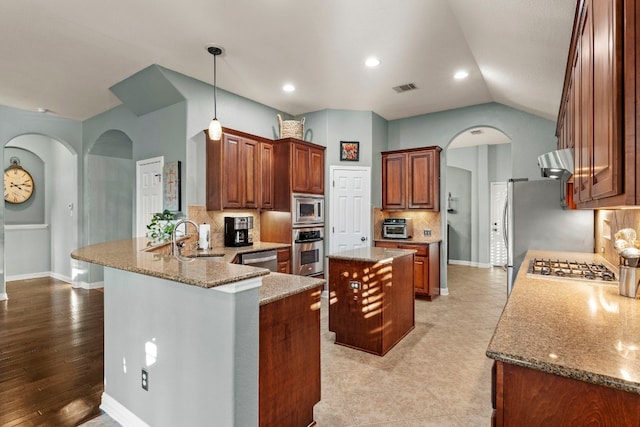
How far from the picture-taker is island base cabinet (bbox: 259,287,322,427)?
170 cm

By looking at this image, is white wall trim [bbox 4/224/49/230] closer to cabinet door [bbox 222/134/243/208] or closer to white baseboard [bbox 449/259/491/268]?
cabinet door [bbox 222/134/243/208]

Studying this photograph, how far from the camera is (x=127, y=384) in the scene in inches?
80.7

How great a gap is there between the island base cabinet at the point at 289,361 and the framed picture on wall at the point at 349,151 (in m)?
3.61

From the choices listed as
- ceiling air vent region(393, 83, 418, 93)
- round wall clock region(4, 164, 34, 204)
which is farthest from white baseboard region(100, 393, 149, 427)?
round wall clock region(4, 164, 34, 204)

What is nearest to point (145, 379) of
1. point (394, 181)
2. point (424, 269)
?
point (424, 269)

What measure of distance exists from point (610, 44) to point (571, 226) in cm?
323

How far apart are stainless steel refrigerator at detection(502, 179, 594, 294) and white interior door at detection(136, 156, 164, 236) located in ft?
14.6

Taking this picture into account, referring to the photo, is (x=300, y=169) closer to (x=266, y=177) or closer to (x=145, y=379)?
(x=266, y=177)

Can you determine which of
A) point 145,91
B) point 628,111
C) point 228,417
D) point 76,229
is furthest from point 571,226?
point 76,229

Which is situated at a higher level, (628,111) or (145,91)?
(145,91)

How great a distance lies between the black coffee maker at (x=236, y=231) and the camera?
4336mm

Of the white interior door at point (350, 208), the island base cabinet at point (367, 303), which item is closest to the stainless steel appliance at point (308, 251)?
the white interior door at point (350, 208)

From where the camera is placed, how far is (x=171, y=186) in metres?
4.20

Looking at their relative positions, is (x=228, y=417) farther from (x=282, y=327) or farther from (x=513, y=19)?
(x=513, y=19)
